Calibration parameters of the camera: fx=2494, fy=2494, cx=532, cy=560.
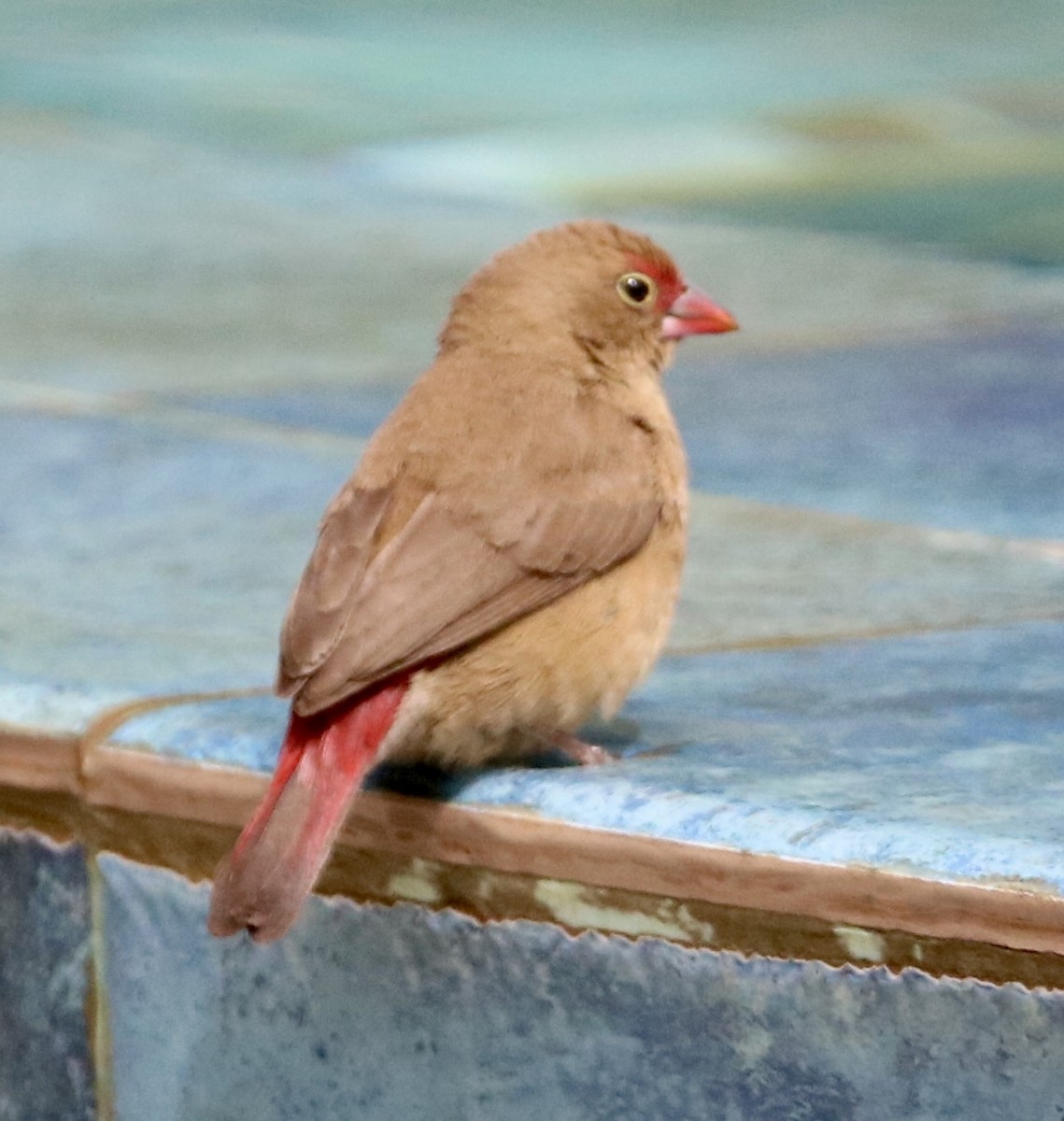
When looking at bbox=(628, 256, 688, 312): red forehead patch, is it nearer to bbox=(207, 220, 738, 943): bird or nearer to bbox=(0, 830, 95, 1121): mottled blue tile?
bbox=(207, 220, 738, 943): bird

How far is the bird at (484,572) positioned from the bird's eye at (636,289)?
0.03 m

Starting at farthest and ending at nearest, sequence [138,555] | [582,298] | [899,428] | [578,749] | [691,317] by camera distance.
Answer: [899,428], [138,555], [691,317], [582,298], [578,749]

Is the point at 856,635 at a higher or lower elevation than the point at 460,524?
lower

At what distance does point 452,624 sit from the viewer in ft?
6.58

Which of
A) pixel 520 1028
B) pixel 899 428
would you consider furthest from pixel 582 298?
pixel 899 428

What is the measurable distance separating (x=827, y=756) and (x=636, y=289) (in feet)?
1.82

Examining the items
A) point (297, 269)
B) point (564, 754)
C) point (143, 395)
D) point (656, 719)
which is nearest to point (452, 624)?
point (564, 754)

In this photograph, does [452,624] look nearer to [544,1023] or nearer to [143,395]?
[544,1023]

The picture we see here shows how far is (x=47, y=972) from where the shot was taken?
2205 millimetres

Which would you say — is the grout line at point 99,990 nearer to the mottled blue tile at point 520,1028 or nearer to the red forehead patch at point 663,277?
the mottled blue tile at point 520,1028

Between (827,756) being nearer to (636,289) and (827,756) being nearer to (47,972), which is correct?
(636,289)

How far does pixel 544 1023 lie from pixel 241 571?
1.45 metres

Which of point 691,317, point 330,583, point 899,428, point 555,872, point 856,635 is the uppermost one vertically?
point 691,317

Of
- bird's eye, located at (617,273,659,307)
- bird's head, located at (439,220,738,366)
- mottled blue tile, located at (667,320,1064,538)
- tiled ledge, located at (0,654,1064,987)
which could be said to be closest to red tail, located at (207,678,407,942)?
tiled ledge, located at (0,654,1064,987)
